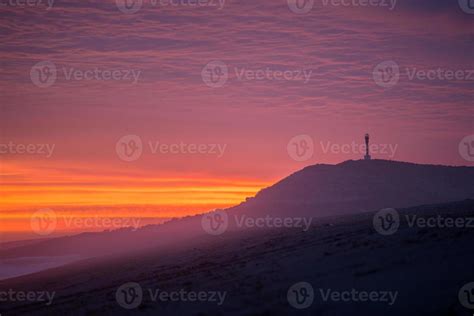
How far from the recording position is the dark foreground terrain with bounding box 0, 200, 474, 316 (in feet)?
45.8

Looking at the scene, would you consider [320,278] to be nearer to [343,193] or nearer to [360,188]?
[343,193]

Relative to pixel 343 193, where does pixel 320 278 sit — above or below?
below

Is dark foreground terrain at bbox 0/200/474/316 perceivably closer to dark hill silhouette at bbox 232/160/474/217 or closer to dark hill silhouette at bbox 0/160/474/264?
dark hill silhouette at bbox 0/160/474/264

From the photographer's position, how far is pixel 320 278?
53.8ft

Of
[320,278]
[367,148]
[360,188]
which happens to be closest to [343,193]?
[360,188]

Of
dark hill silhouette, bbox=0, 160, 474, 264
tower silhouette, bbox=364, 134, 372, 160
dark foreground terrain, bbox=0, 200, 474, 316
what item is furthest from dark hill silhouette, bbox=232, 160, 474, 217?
dark foreground terrain, bbox=0, 200, 474, 316

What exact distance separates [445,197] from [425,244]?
46062 mm

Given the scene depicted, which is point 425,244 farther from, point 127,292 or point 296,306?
point 127,292

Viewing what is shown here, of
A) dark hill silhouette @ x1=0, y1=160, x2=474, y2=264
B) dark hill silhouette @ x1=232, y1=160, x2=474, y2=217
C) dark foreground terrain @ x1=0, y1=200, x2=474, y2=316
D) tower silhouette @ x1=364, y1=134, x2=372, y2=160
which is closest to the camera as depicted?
dark foreground terrain @ x1=0, y1=200, x2=474, y2=316

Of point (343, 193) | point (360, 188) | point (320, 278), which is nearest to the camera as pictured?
point (320, 278)

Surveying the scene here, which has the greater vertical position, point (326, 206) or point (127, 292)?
point (326, 206)

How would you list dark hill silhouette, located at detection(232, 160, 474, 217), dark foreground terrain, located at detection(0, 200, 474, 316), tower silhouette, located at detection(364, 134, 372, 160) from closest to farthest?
dark foreground terrain, located at detection(0, 200, 474, 316)
dark hill silhouette, located at detection(232, 160, 474, 217)
tower silhouette, located at detection(364, 134, 372, 160)

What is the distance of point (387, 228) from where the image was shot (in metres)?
21.9

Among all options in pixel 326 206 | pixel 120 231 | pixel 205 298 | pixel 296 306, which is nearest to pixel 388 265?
pixel 296 306
